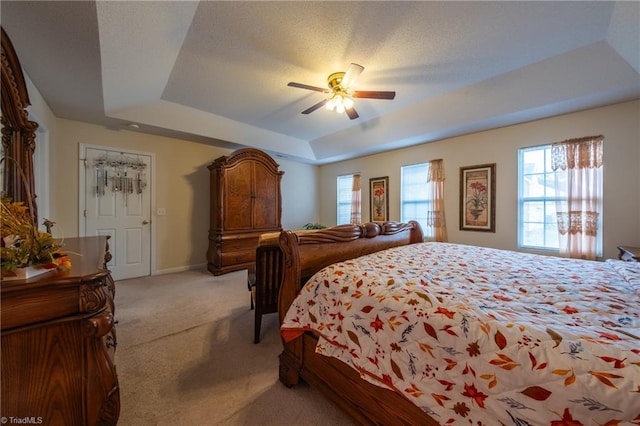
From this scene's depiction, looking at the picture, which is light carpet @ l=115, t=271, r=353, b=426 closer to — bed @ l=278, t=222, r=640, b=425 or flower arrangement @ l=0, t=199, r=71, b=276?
bed @ l=278, t=222, r=640, b=425

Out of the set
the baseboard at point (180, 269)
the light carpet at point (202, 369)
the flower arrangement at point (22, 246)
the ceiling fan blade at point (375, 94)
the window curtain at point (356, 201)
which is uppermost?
the ceiling fan blade at point (375, 94)

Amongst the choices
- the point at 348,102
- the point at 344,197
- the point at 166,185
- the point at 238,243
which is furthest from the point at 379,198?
the point at 166,185

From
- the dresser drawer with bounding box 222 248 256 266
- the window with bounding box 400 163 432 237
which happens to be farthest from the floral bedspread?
the dresser drawer with bounding box 222 248 256 266

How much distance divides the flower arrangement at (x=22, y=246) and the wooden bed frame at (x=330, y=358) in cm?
104

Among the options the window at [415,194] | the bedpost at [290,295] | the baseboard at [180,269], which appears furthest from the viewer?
the window at [415,194]

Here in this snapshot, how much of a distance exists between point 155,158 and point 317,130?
9.62 ft

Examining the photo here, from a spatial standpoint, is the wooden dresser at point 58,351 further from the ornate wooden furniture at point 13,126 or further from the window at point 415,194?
the window at point 415,194

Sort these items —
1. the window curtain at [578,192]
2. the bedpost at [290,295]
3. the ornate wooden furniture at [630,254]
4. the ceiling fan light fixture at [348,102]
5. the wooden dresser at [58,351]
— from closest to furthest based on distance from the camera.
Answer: the wooden dresser at [58,351]
the bedpost at [290,295]
the ornate wooden furniture at [630,254]
the ceiling fan light fixture at [348,102]
the window curtain at [578,192]

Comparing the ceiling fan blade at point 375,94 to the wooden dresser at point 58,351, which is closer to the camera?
the wooden dresser at point 58,351

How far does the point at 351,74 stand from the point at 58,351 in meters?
2.67

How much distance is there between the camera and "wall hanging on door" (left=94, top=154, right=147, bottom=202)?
11.9 ft

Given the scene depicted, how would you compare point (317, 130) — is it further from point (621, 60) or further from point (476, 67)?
point (621, 60)

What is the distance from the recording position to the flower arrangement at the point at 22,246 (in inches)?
34.6

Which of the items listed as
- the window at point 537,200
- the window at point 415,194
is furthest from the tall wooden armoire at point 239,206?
the window at point 537,200
